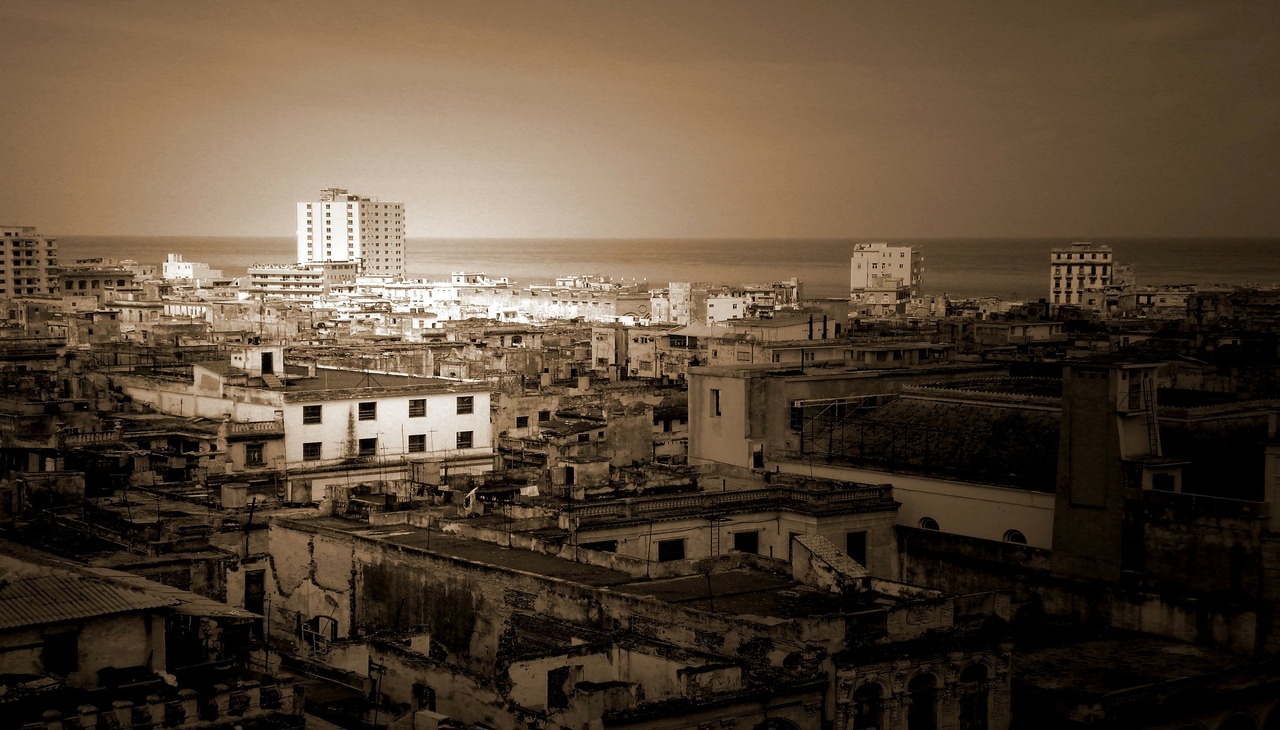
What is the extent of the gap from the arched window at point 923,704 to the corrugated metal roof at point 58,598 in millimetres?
9928

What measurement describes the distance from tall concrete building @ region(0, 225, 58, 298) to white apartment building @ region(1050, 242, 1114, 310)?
99.1 m

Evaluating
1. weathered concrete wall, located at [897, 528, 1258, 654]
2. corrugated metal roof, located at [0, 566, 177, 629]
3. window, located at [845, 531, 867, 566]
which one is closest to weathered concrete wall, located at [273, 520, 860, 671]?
corrugated metal roof, located at [0, 566, 177, 629]

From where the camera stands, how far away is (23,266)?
151m

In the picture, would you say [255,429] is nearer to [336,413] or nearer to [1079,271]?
[336,413]

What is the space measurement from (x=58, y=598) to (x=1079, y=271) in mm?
133351

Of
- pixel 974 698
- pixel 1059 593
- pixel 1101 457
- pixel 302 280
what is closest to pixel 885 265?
pixel 302 280

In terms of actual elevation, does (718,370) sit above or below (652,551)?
above

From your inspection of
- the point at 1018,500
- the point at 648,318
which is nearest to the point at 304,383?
the point at 1018,500

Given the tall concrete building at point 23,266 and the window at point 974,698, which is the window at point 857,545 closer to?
the window at point 974,698

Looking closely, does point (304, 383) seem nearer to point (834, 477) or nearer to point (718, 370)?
point (718, 370)

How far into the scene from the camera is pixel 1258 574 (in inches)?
1004

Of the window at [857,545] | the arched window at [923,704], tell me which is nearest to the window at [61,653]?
the arched window at [923,704]

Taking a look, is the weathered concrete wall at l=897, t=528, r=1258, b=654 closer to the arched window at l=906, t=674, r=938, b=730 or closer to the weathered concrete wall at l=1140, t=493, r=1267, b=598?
the weathered concrete wall at l=1140, t=493, r=1267, b=598

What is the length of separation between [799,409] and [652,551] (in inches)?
379
